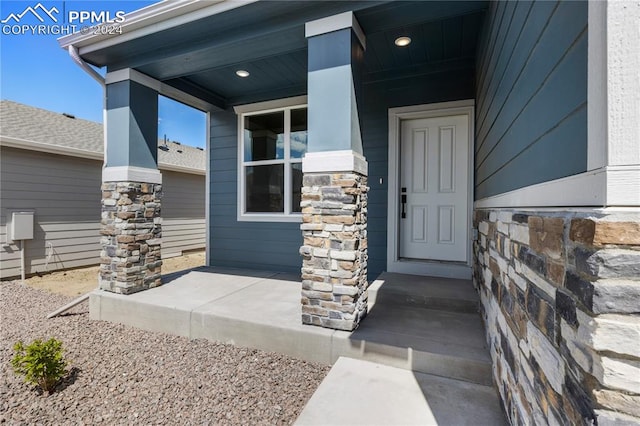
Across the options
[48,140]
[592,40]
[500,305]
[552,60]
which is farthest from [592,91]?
[48,140]

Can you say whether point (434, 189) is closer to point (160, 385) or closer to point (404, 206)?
point (404, 206)

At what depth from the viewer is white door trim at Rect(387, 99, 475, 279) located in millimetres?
3590

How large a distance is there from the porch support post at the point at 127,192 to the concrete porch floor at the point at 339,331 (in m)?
0.25

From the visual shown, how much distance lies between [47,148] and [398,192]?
6.27 meters

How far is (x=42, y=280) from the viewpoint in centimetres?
530

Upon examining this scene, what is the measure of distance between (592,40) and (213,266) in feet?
17.1

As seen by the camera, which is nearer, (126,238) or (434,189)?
(126,238)

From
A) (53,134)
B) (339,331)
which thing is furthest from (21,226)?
(339,331)

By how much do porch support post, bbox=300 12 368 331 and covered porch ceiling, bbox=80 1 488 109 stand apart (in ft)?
0.92

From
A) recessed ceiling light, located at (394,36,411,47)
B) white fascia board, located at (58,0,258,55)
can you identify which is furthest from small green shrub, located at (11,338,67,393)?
recessed ceiling light, located at (394,36,411,47)

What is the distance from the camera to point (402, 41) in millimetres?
3191

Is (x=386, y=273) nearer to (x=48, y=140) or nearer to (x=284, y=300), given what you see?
(x=284, y=300)

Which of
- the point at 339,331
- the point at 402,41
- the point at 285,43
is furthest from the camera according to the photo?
the point at 402,41

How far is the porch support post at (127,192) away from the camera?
11.6 ft
